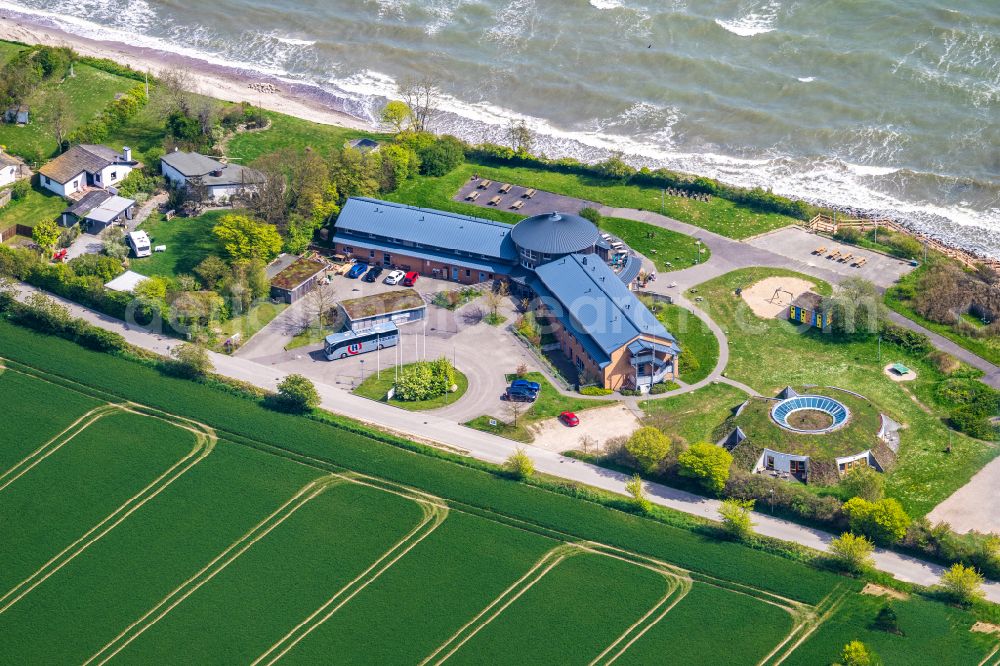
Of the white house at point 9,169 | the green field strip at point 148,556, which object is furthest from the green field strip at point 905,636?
the white house at point 9,169

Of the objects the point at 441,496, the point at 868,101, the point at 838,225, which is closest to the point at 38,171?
the point at 441,496

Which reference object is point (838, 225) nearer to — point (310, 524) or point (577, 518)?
point (577, 518)

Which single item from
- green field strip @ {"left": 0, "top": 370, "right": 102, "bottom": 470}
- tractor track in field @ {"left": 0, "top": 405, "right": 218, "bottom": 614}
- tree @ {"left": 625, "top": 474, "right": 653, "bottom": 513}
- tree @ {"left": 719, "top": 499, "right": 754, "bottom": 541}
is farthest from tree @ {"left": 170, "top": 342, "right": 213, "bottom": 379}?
tree @ {"left": 719, "top": 499, "right": 754, "bottom": 541}

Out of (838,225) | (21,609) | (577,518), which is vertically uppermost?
(838,225)

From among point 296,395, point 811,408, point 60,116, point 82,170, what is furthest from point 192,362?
point 811,408

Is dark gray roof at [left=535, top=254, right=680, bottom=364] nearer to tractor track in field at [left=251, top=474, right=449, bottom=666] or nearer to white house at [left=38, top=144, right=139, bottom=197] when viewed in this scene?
tractor track in field at [left=251, top=474, right=449, bottom=666]

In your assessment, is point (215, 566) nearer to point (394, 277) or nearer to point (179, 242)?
point (394, 277)
